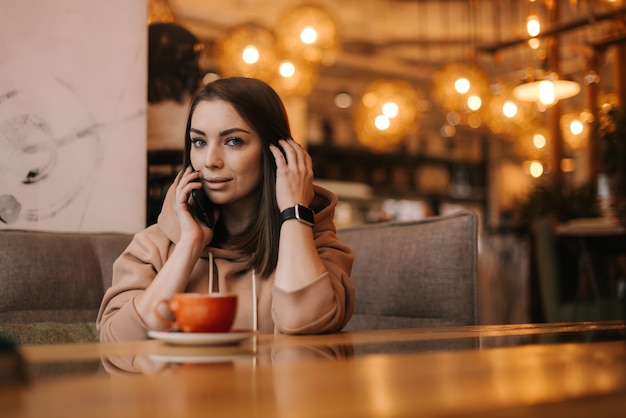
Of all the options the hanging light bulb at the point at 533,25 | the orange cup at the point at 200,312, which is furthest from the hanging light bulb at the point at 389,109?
the orange cup at the point at 200,312

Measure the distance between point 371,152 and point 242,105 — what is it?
425 inches

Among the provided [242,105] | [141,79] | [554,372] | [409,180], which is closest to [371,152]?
[409,180]

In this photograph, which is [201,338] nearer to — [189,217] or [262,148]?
[189,217]

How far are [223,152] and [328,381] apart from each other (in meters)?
1.20

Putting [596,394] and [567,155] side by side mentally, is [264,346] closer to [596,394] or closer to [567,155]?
[596,394]

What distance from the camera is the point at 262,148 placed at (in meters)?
1.85

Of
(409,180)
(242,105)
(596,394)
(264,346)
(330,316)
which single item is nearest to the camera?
(596,394)

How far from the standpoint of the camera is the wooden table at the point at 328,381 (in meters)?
0.53

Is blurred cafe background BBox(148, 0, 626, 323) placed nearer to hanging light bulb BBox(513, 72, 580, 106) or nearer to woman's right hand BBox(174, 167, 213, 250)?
hanging light bulb BBox(513, 72, 580, 106)

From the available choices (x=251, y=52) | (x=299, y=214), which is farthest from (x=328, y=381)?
(x=251, y=52)

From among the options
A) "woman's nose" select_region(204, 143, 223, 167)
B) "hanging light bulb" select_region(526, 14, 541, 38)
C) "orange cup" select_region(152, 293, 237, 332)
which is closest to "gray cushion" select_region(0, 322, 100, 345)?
"woman's nose" select_region(204, 143, 223, 167)

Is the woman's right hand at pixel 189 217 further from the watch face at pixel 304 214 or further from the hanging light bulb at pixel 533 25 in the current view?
the hanging light bulb at pixel 533 25

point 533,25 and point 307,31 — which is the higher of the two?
point 533,25

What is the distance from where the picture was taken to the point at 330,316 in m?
1.57
